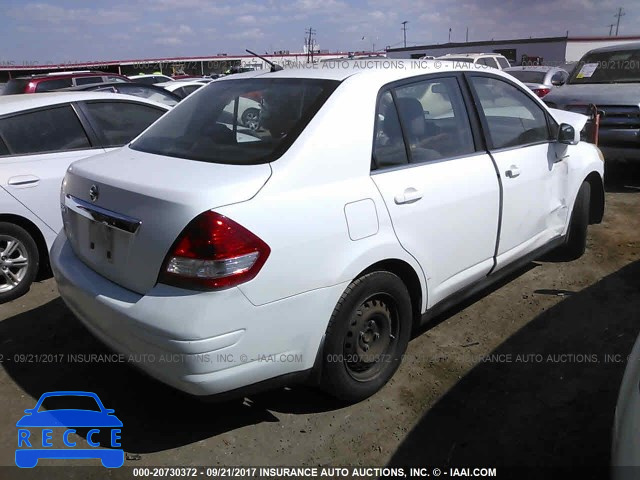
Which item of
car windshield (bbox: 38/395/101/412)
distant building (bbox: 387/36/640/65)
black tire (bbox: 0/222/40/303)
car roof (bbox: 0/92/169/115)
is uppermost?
distant building (bbox: 387/36/640/65)

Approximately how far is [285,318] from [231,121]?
1269 millimetres

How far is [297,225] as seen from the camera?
7.89 ft

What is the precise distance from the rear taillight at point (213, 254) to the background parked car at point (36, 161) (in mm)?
2696

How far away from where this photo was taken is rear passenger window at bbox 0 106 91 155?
448cm

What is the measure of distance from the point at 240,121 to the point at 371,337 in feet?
4.58

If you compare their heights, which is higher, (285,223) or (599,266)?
(285,223)

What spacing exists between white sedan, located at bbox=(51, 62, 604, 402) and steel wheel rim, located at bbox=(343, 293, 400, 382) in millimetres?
10

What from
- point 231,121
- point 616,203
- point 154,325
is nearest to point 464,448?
point 154,325

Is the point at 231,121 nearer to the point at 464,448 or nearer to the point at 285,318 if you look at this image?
the point at 285,318

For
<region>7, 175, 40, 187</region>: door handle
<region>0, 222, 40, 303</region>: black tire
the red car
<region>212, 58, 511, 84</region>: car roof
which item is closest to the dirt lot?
<region>0, 222, 40, 303</region>: black tire

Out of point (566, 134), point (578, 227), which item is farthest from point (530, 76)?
point (566, 134)

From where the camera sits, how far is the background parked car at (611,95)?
7258 millimetres

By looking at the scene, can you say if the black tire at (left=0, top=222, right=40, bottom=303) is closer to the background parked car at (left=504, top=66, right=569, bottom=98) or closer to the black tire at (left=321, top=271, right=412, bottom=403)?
the black tire at (left=321, top=271, right=412, bottom=403)

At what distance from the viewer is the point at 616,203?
264 inches
